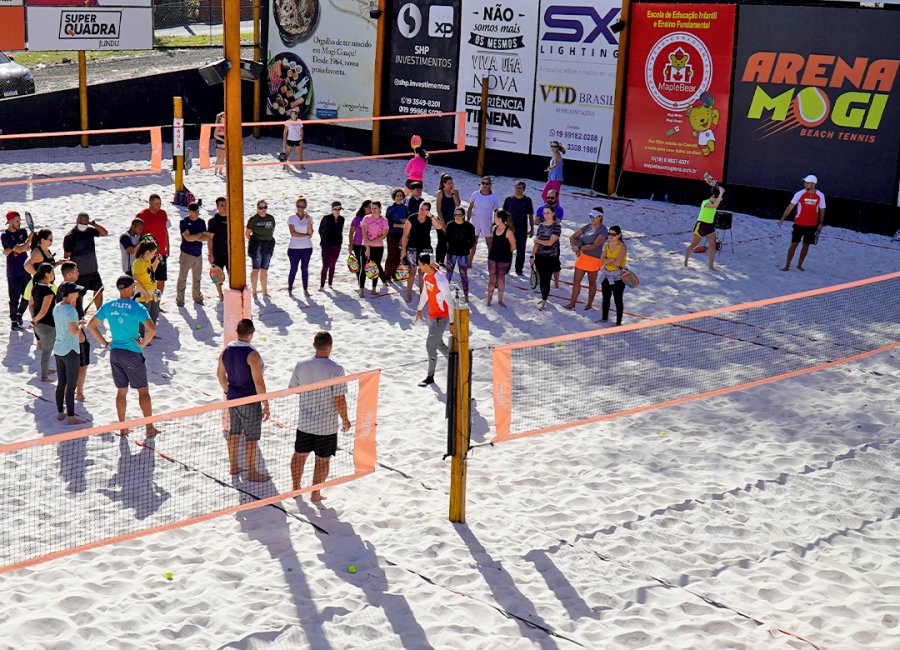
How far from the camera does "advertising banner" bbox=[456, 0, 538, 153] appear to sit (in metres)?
25.6

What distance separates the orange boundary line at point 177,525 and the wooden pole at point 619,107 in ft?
53.3

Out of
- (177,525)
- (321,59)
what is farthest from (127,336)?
(321,59)

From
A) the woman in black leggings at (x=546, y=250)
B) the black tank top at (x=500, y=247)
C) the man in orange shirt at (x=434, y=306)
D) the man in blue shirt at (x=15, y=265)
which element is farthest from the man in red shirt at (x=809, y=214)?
the man in blue shirt at (x=15, y=265)

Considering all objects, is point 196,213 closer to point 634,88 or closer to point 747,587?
point 747,587

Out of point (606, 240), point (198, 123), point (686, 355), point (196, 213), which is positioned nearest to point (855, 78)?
point (606, 240)

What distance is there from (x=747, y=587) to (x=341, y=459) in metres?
3.87

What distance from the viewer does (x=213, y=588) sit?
8062 millimetres

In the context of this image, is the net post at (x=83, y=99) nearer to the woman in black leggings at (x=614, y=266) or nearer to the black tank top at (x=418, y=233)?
the black tank top at (x=418, y=233)

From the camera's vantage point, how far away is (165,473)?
32.7 feet

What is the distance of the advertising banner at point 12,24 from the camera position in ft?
84.6

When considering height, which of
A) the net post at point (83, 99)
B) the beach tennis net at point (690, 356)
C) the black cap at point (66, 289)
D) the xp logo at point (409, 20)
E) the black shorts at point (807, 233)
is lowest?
the beach tennis net at point (690, 356)

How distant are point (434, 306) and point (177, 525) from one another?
4747 millimetres

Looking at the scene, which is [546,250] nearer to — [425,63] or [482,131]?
[482,131]

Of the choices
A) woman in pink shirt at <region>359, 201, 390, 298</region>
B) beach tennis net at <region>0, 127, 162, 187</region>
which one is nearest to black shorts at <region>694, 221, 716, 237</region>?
woman in pink shirt at <region>359, 201, 390, 298</region>
